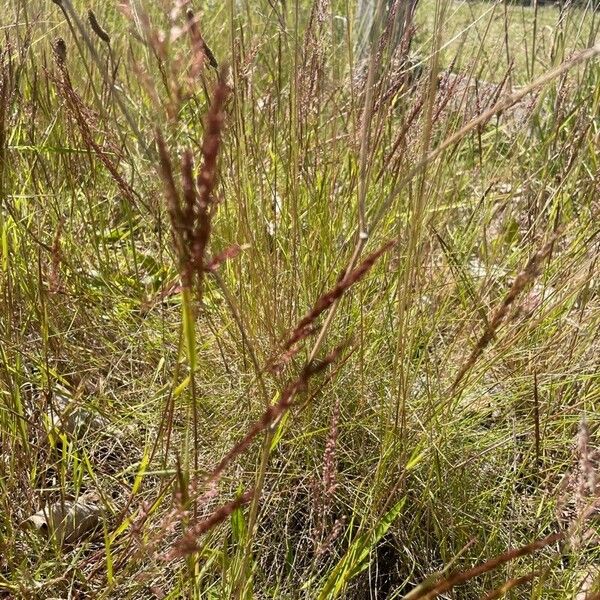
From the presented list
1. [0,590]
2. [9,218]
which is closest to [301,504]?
[0,590]

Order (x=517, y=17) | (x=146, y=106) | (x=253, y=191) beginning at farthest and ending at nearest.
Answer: (x=517, y=17), (x=146, y=106), (x=253, y=191)

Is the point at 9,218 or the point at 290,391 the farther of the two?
the point at 9,218

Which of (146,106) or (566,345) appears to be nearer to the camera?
(566,345)

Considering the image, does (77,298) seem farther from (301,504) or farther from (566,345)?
(566,345)

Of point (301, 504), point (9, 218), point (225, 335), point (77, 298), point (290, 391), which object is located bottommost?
point (301, 504)

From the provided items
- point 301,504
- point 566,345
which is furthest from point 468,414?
point 301,504

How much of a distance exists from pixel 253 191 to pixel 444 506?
0.65 metres

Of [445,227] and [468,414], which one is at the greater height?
[445,227]

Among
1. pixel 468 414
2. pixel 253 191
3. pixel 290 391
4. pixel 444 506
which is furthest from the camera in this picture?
pixel 253 191

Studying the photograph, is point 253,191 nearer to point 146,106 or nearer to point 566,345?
point 566,345

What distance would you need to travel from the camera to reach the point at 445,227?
4.83 feet

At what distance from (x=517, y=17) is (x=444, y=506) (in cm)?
678

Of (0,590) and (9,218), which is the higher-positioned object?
(9,218)

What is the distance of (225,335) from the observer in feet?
4.69
